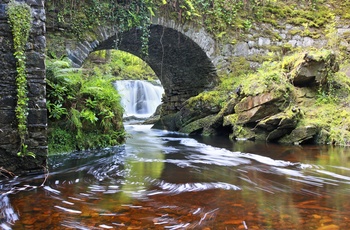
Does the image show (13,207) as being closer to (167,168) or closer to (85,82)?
(167,168)

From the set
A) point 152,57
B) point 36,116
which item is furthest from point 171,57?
point 36,116

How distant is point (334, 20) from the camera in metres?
11.0

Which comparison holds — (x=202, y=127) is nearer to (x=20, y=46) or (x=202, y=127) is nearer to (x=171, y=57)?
(x=171, y=57)

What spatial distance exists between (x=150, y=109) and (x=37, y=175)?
14.6 meters

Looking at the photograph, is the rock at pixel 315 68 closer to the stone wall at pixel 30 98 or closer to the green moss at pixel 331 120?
the green moss at pixel 331 120

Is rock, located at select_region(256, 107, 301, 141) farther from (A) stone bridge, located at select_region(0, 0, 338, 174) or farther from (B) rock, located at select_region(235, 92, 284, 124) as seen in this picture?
(A) stone bridge, located at select_region(0, 0, 338, 174)

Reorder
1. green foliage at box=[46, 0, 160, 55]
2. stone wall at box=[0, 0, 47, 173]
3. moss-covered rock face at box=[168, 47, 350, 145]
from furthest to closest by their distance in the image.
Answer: green foliage at box=[46, 0, 160, 55] → moss-covered rock face at box=[168, 47, 350, 145] → stone wall at box=[0, 0, 47, 173]

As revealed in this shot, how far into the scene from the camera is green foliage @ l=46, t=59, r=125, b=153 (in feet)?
16.0

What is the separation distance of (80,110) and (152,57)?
7069 mm

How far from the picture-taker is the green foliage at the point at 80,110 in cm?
488

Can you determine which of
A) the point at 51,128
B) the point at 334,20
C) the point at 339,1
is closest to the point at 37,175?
the point at 51,128

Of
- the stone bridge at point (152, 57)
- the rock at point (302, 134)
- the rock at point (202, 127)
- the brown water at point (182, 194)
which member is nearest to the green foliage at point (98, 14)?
the stone bridge at point (152, 57)

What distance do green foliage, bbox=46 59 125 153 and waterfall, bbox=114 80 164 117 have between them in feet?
37.4

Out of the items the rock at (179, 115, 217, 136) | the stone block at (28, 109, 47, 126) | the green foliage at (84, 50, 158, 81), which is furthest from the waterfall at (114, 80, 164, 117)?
the stone block at (28, 109, 47, 126)
